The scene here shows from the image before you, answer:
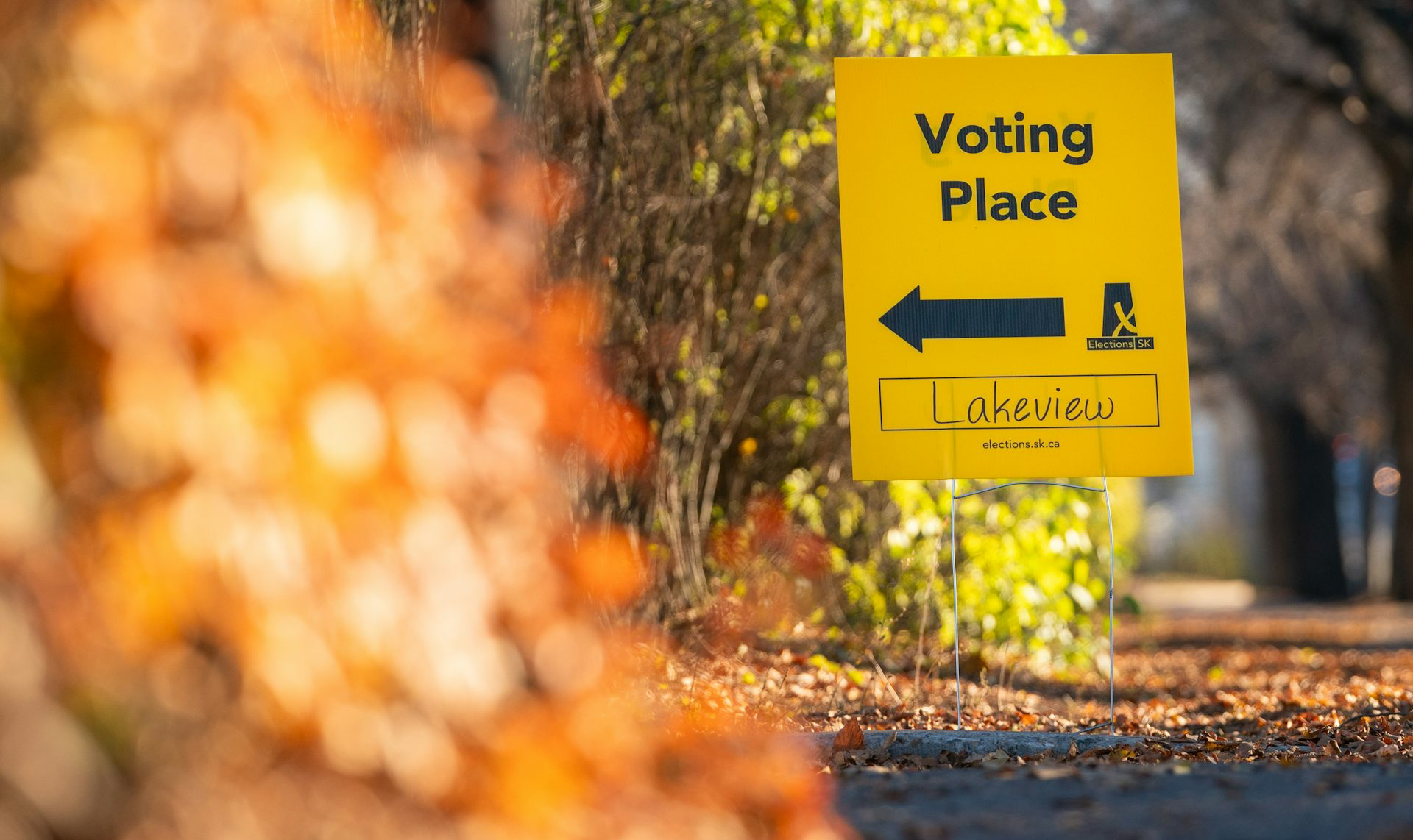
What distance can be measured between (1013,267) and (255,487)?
155 inches

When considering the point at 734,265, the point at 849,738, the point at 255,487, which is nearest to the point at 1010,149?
the point at 734,265

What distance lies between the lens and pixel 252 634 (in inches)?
93.3

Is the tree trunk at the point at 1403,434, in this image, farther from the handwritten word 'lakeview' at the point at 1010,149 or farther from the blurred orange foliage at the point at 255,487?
the blurred orange foliage at the point at 255,487

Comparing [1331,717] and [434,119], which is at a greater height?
[434,119]

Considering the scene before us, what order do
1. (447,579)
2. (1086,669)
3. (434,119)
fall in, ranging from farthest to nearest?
(1086,669) < (434,119) < (447,579)

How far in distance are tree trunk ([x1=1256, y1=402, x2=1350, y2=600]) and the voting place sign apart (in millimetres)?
14966

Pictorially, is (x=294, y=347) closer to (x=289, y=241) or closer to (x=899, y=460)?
(x=289, y=241)

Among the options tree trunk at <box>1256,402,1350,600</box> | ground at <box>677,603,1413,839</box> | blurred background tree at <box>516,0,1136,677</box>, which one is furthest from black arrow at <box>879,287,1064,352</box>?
tree trunk at <box>1256,402,1350,600</box>

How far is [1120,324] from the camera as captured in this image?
5715mm

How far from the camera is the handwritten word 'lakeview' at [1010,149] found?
19.0 feet

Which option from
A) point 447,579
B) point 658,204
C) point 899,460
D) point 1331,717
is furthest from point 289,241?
point 1331,717

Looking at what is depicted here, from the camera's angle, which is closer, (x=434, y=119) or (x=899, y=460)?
(x=434, y=119)

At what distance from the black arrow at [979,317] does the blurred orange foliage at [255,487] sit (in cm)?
307

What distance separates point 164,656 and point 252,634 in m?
0.15
